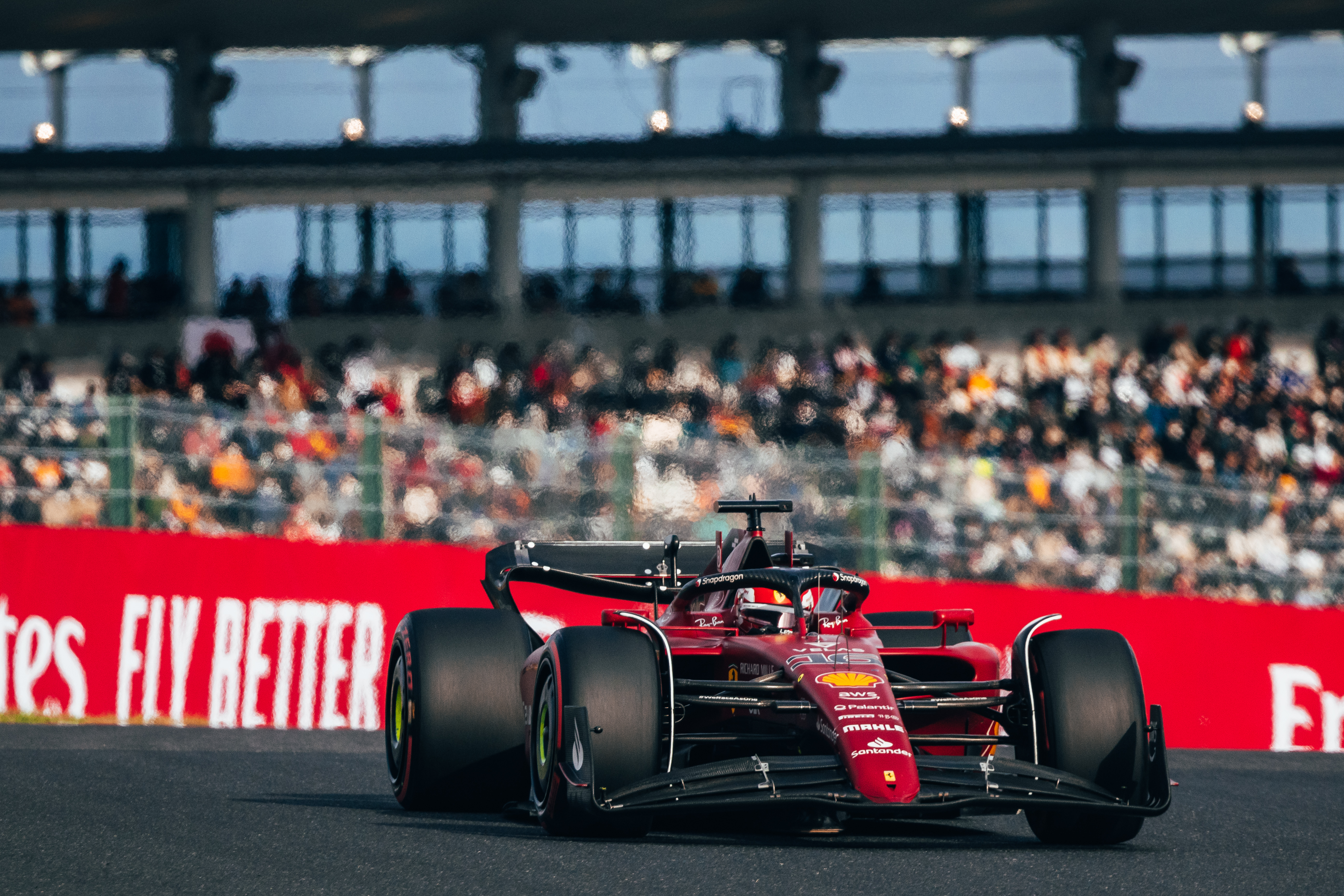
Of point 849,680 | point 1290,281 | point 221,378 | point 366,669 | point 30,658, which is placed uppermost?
point 1290,281

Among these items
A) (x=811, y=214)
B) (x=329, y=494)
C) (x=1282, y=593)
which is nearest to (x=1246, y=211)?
(x=811, y=214)

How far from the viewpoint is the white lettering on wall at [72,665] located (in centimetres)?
1188

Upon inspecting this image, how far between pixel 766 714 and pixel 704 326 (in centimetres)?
1683

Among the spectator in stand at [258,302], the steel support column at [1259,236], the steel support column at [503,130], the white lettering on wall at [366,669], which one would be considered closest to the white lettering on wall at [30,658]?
the white lettering on wall at [366,669]

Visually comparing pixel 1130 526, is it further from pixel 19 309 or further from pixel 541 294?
pixel 19 309

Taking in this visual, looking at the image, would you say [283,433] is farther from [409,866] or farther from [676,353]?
[676,353]

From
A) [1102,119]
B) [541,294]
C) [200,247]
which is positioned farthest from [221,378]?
[1102,119]

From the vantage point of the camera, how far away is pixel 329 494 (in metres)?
12.8

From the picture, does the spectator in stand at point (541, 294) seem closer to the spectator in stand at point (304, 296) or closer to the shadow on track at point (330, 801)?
the spectator in stand at point (304, 296)

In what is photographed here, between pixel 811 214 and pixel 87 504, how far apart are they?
47.5ft

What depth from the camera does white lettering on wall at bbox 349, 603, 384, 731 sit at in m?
12.1

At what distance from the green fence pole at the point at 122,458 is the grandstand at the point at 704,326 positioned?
2 centimetres

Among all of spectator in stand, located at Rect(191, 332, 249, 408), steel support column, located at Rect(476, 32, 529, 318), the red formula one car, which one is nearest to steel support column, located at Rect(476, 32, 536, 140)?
steel support column, located at Rect(476, 32, 529, 318)

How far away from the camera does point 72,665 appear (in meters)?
11.9
